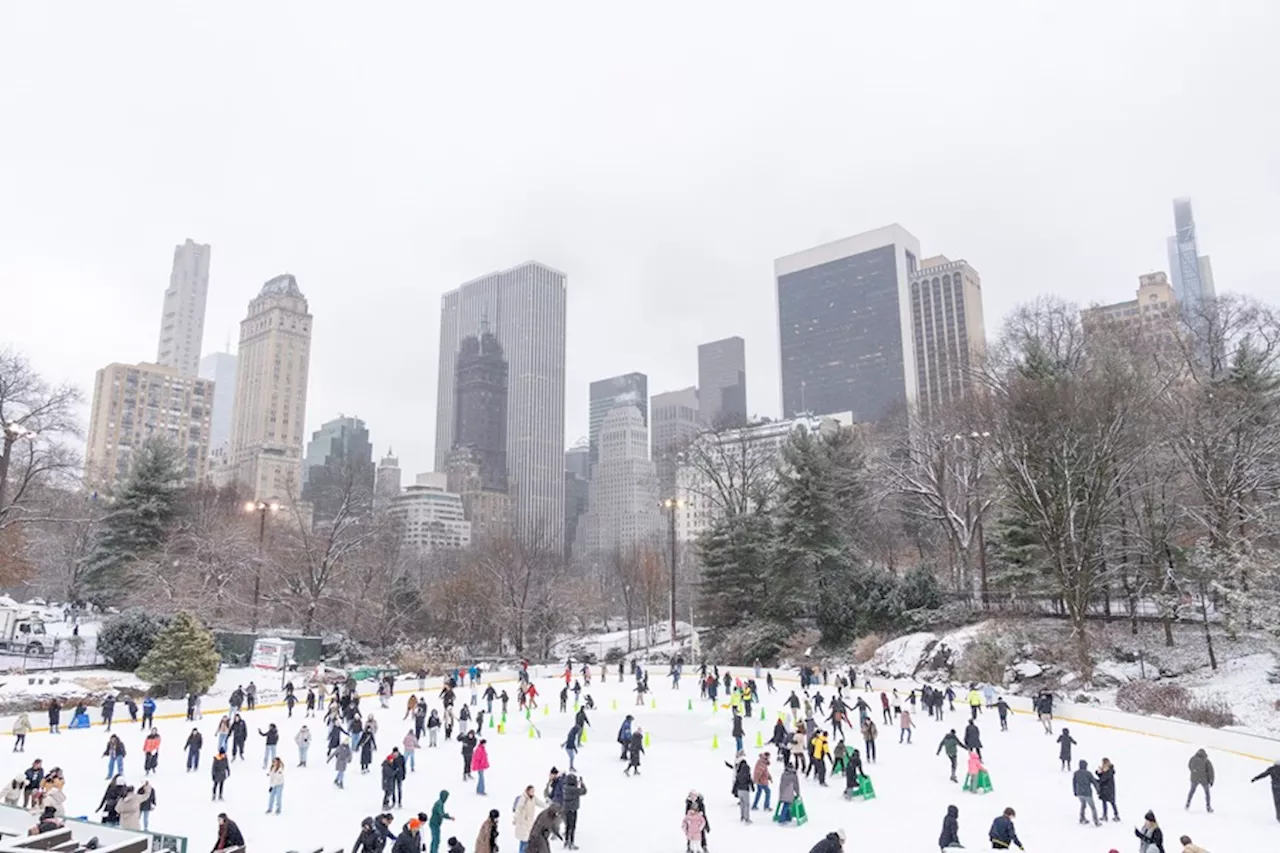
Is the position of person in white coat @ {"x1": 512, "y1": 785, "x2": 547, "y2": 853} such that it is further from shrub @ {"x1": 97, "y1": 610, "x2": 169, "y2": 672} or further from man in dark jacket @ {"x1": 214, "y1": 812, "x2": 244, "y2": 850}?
shrub @ {"x1": 97, "y1": 610, "x2": 169, "y2": 672}

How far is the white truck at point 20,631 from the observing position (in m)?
36.7

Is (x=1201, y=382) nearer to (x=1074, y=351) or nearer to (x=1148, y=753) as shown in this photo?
(x=1074, y=351)

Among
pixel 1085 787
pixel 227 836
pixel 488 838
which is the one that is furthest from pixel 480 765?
pixel 1085 787

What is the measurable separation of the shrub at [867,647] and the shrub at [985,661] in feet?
19.8

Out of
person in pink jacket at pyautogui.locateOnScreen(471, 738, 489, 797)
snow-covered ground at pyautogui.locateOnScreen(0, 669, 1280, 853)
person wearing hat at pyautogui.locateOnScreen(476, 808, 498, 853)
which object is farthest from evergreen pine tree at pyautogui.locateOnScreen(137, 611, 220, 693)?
person wearing hat at pyautogui.locateOnScreen(476, 808, 498, 853)

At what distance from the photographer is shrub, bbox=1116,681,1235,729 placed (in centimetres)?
2478

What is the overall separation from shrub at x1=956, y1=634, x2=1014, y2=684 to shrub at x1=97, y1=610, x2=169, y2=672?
100.0 ft

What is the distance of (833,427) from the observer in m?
53.7

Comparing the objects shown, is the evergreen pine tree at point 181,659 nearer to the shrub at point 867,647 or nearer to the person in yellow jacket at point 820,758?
the person in yellow jacket at point 820,758

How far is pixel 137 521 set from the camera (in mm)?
46438

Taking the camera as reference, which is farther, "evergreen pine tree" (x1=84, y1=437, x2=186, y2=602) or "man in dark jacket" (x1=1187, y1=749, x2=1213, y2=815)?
"evergreen pine tree" (x1=84, y1=437, x2=186, y2=602)

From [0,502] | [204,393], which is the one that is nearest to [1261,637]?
[0,502]

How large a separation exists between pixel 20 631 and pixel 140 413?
155692 mm

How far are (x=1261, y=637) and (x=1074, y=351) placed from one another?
17.3 meters
